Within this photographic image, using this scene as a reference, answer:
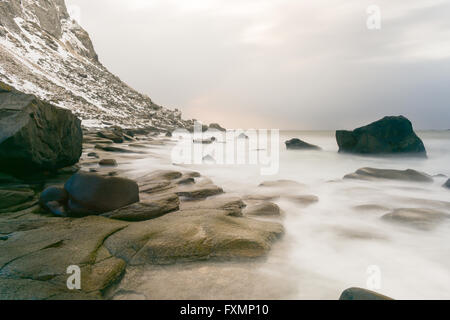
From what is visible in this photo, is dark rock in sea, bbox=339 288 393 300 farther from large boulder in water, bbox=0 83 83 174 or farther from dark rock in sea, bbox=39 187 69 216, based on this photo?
large boulder in water, bbox=0 83 83 174

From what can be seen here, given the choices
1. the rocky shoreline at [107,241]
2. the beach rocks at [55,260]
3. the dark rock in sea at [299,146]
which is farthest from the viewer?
the dark rock in sea at [299,146]

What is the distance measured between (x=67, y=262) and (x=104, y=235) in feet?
1.98

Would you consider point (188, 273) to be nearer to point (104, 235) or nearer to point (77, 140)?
point (104, 235)

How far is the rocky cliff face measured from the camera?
44.0 metres

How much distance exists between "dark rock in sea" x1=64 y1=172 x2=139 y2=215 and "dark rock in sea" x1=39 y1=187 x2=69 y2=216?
0.10 m

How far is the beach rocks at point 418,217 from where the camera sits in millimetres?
3859

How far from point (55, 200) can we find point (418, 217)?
5.82 m

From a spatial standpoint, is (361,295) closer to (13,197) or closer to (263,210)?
(263,210)

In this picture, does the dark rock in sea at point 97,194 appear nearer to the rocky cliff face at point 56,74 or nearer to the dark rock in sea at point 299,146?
the dark rock in sea at point 299,146

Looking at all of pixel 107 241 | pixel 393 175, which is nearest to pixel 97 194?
pixel 107 241

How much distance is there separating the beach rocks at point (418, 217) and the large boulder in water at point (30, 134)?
6805 millimetres

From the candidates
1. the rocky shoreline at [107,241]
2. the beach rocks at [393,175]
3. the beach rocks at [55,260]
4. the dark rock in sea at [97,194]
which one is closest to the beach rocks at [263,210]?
the rocky shoreline at [107,241]
